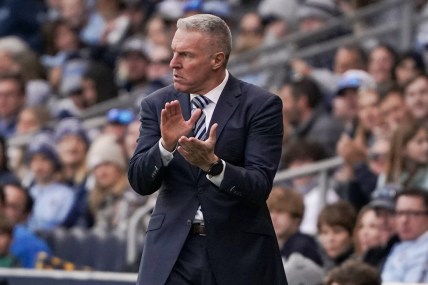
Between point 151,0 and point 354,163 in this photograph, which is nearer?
point 354,163

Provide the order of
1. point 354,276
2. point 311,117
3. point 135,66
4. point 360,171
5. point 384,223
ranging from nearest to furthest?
point 354,276
point 384,223
point 360,171
point 311,117
point 135,66

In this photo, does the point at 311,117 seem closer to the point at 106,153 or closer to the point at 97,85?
the point at 106,153

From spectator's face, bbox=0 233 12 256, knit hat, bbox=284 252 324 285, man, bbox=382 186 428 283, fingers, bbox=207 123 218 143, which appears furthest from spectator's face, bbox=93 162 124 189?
fingers, bbox=207 123 218 143

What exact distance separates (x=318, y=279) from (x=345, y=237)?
0.97 m

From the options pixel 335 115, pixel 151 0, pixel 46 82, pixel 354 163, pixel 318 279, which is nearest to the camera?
pixel 318 279

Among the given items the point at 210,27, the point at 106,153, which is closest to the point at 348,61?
the point at 106,153

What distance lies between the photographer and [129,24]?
727 inches

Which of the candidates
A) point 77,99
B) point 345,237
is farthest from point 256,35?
point 345,237

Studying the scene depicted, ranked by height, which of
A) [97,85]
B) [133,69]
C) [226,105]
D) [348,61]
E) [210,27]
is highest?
[210,27]

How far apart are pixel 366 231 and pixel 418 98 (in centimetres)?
231

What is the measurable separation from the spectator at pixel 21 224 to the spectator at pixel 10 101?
10.5 feet

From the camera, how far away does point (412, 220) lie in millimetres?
9969

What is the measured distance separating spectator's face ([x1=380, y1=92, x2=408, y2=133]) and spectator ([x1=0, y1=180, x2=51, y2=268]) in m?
2.93

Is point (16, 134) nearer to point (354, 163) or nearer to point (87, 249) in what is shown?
point (87, 249)
